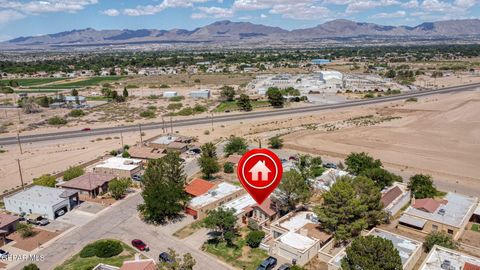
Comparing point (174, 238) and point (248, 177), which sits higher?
point (248, 177)

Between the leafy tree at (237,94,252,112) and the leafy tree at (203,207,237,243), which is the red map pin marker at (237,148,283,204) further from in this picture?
the leafy tree at (237,94,252,112)

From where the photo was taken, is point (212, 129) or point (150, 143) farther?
point (212, 129)

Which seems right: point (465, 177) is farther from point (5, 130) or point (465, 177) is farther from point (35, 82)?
point (35, 82)

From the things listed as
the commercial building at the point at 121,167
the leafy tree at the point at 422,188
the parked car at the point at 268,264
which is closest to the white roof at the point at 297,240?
the parked car at the point at 268,264

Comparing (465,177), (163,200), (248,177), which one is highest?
(248,177)

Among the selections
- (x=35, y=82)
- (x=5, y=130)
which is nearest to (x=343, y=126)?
(x=5, y=130)

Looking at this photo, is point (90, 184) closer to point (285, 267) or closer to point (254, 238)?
point (254, 238)

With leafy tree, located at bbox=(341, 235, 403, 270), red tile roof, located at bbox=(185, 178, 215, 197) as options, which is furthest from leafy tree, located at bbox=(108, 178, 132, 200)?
leafy tree, located at bbox=(341, 235, 403, 270)
